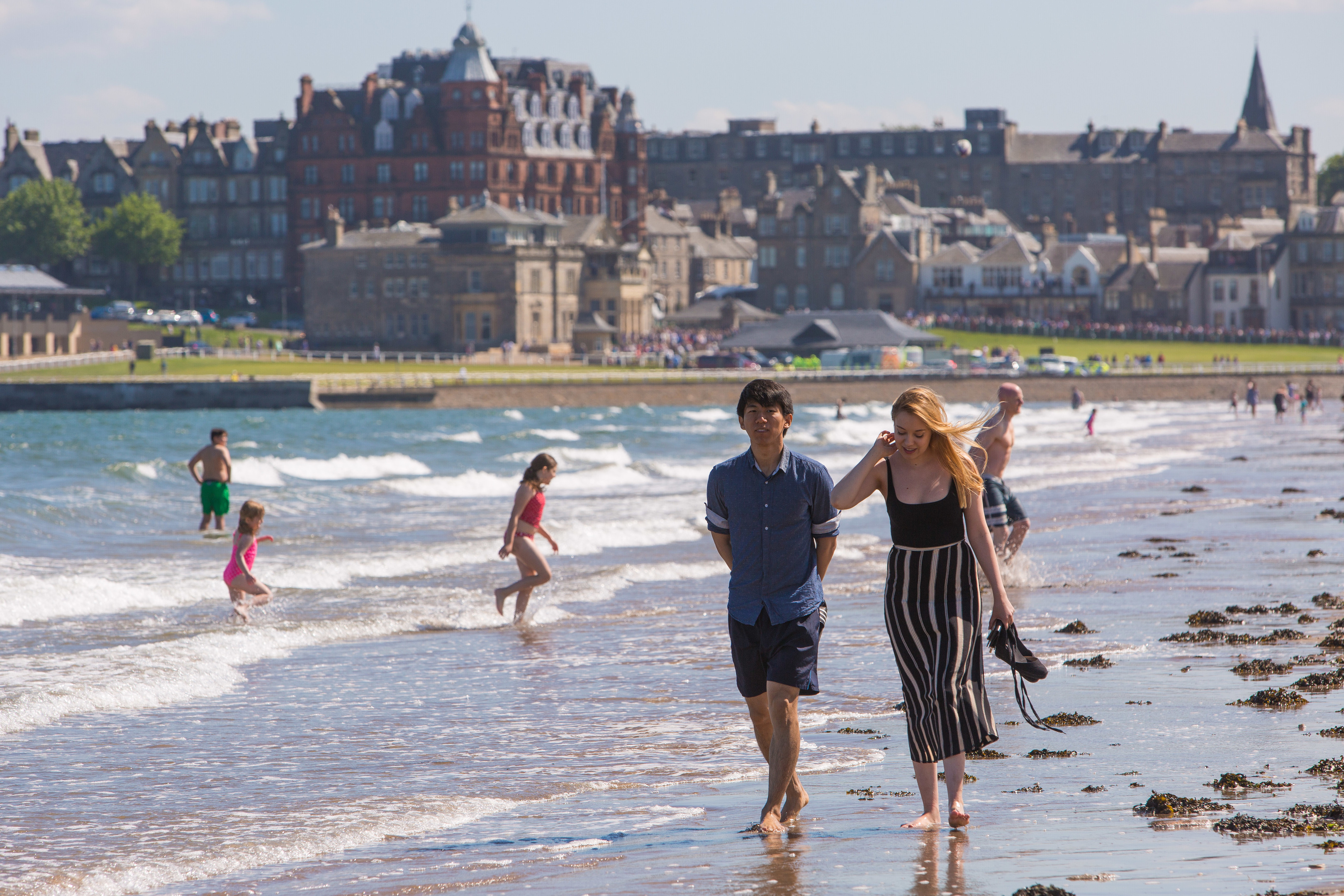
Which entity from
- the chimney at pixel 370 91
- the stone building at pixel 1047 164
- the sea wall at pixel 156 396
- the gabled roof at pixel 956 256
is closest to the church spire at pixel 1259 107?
the stone building at pixel 1047 164

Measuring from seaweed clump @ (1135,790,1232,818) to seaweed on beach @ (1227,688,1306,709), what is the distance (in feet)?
7.42

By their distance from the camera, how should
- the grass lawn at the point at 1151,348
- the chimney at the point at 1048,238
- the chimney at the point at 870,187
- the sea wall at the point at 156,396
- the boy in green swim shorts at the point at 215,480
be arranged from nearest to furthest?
the boy in green swim shorts at the point at 215,480
the sea wall at the point at 156,396
the grass lawn at the point at 1151,348
the chimney at the point at 1048,238
the chimney at the point at 870,187

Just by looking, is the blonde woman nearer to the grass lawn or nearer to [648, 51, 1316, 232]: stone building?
the grass lawn

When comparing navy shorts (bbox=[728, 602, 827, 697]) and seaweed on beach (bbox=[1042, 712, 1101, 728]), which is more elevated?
navy shorts (bbox=[728, 602, 827, 697])

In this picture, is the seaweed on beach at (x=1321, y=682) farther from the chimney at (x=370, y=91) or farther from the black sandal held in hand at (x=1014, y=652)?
the chimney at (x=370, y=91)

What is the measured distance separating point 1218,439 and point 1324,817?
44080 millimetres

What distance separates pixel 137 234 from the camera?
11981cm

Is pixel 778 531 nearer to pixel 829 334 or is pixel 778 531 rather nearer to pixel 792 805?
pixel 792 805

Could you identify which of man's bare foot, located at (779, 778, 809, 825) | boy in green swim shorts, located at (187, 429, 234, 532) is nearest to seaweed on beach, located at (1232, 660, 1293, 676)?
man's bare foot, located at (779, 778, 809, 825)

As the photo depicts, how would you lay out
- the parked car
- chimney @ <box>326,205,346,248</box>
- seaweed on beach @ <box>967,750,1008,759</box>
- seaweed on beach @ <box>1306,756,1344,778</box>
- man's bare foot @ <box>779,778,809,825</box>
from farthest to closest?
chimney @ <box>326,205,346,248</box> < the parked car < seaweed on beach @ <box>967,750,1008,759</box> < seaweed on beach @ <box>1306,756,1344,778</box> < man's bare foot @ <box>779,778,809,825</box>

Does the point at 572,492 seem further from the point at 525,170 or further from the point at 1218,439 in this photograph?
the point at 525,170

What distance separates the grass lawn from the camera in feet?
321

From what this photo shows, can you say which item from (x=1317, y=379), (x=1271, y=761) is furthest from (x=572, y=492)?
(x=1317, y=379)

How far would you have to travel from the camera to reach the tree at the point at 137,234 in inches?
4722
